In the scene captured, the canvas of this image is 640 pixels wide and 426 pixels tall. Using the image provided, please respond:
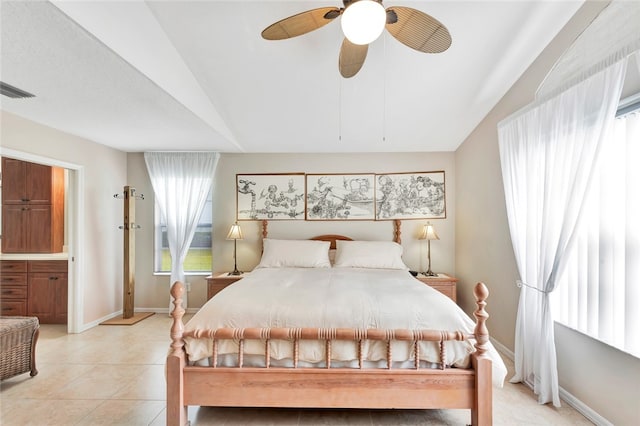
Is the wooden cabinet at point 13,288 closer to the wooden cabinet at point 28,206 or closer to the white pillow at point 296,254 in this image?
the wooden cabinet at point 28,206

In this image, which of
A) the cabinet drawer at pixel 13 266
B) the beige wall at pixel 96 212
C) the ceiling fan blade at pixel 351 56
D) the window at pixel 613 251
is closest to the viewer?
the window at pixel 613 251

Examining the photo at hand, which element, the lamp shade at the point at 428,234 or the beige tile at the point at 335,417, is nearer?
the beige tile at the point at 335,417

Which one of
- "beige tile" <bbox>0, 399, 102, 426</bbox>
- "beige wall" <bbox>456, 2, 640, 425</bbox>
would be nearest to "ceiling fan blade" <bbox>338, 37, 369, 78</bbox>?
"beige wall" <bbox>456, 2, 640, 425</bbox>

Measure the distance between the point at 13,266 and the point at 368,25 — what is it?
5.02 meters

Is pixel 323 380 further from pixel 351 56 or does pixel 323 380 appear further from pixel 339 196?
pixel 339 196

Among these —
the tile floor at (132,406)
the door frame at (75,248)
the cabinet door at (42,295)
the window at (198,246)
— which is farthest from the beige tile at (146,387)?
the cabinet door at (42,295)

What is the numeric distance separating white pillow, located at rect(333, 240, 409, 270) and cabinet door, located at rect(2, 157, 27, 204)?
167 inches

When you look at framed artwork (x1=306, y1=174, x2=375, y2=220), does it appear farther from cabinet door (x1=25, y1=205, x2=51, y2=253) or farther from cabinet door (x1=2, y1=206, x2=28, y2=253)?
cabinet door (x1=2, y1=206, x2=28, y2=253)

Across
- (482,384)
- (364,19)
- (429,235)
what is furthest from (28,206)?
(482,384)

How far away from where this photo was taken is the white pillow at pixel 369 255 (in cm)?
379

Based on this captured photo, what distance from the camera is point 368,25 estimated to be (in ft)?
4.96

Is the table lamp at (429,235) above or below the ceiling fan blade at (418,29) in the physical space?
below

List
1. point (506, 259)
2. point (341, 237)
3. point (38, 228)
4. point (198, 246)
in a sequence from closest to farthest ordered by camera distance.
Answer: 1. point (506, 259)
2. point (38, 228)
3. point (341, 237)
4. point (198, 246)

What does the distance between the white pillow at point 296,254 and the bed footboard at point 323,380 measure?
6.09 feet
